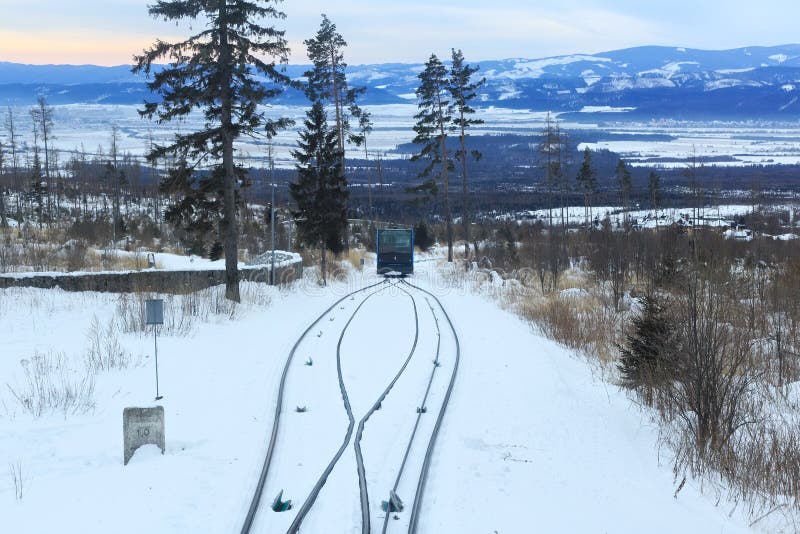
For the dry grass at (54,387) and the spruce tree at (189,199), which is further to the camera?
the spruce tree at (189,199)

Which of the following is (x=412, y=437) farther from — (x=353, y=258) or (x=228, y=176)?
(x=353, y=258)

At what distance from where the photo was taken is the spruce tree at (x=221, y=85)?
64.5 ft

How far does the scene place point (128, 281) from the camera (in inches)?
856

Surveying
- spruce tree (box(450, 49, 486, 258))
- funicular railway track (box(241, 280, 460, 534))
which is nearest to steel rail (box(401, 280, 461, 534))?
funicular railway track (box(241, 280, 460, 534))

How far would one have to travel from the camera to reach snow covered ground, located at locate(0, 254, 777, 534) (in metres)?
6.07

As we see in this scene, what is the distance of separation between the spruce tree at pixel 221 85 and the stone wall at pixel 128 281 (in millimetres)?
2732

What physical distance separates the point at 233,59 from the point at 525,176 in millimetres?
161536

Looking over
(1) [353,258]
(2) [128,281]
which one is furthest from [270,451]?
(1) [353,258]

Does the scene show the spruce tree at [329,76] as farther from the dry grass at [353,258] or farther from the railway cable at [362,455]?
the railway cable at [362,455]

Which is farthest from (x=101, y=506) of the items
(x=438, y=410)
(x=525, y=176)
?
(x=525, y=176)

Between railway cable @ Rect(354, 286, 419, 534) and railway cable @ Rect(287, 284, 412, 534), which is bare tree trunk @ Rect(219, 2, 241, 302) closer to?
railway cable @ Rect(354, 286, 419, 534)

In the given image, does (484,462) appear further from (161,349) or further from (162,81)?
(162,81)

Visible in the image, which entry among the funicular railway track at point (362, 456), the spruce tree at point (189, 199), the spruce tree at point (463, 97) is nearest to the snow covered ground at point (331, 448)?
the funicular railway track at point (362, 456)

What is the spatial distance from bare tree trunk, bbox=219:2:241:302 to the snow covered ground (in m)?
6.26
